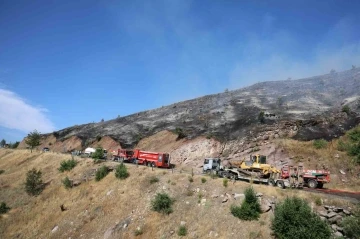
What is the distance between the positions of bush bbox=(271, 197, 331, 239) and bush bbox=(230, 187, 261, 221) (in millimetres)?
1952

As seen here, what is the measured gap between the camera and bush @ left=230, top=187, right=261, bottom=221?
23344 mm

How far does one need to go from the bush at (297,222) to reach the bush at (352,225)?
1063 millimetres

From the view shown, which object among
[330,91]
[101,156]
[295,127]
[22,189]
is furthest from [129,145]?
[330,91]

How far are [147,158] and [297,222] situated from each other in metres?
29.9

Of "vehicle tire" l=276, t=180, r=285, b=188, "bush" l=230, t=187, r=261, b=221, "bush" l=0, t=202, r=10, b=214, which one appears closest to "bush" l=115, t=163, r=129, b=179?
"bush" l=0, t=202, r=10, b=214

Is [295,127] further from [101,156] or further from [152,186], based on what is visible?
[101,156]

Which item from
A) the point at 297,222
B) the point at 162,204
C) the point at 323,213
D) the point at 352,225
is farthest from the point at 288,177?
the point at 162,204

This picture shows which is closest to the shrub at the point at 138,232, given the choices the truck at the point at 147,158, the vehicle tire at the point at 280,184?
the vehicle tire at the point at 280,184

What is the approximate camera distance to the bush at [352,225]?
61.1ft

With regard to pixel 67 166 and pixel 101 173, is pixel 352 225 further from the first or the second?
pixel 67 166

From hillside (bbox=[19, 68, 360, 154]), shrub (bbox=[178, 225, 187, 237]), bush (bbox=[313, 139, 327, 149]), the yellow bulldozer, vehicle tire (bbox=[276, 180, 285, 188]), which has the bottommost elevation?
shrub (bbox=[178, 225, 187, 237])

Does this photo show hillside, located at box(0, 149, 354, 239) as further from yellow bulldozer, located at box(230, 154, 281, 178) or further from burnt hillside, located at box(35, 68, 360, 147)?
burnt hillside, located at box(35, 68, 360, 147)

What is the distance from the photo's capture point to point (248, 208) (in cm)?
2361

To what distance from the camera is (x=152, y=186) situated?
107 ft
